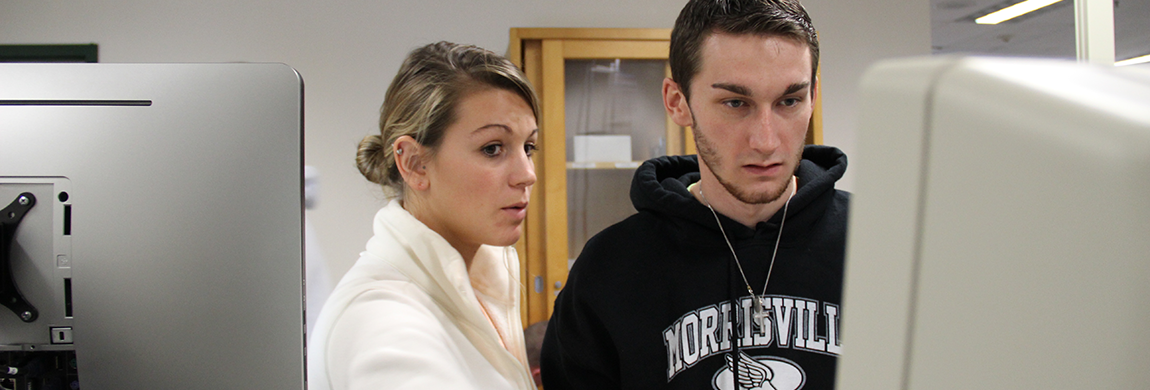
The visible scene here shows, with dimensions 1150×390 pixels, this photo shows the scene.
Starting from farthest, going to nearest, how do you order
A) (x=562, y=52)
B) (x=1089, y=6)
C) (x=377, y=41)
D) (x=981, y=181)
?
(x=377, y=41)
(x=562, y=52)
(x=1089, y=6)
(x=981, y=181)

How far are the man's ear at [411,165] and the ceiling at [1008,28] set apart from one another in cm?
243

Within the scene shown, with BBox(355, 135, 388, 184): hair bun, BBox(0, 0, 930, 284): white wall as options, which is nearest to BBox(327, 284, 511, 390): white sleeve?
BBox(355, 135, 388, 184): hair bun

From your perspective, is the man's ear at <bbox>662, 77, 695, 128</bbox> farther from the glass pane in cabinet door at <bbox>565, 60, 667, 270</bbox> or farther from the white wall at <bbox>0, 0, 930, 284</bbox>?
the white wall at <bbox>0, 0, 930, 284</bbox>

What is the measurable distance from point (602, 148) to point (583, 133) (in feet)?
0.30

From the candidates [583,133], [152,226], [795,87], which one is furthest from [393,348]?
[583,133]

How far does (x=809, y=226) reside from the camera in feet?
3.38

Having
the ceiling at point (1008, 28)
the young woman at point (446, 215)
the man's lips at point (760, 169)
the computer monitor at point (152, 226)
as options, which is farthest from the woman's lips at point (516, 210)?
the ceiling at point (1008, 28)

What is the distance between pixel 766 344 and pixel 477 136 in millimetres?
530

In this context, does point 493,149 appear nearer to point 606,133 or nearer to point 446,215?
point 446,215

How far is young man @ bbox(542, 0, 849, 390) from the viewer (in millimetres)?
935

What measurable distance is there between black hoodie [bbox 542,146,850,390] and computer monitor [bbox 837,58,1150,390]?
75 centimetres

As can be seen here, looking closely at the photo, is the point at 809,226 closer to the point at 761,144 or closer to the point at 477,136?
the point at 761,144

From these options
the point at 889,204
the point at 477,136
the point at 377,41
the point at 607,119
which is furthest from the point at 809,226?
the point at 377,41

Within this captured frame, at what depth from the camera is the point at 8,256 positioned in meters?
0.59
